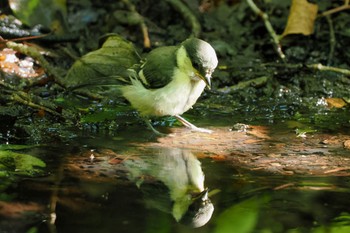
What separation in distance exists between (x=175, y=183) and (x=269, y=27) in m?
3.45

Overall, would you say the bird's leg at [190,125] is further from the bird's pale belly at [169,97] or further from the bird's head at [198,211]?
the bird's head at [198,211]

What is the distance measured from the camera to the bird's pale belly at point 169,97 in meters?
4.50

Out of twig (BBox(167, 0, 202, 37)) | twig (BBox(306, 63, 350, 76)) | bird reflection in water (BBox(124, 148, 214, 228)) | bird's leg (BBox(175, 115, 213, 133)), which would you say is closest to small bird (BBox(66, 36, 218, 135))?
bird's leg (BBox(175, 115, 213, 133))

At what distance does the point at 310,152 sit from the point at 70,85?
2.17 meters

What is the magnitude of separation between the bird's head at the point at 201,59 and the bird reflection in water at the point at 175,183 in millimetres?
621

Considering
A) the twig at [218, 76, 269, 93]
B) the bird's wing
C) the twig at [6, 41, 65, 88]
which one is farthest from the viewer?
the twig at [218, 76, 269, 93]

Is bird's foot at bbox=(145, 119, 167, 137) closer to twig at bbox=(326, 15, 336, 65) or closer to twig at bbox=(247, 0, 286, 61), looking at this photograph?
twig at bbox=(247, 0, 286, 61)

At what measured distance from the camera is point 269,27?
6586 mm

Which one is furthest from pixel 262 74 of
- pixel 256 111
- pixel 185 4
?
pixel 185 4

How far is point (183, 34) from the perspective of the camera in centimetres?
Result: 681

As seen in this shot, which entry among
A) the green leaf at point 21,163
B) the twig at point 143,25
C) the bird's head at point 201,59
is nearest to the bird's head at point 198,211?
the green leaf at point 21,163

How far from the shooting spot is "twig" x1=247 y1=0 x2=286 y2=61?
6.39 meters

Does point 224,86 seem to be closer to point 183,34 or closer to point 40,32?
point 183,34

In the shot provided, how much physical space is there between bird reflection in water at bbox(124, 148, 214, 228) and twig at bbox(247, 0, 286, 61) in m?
2.55
